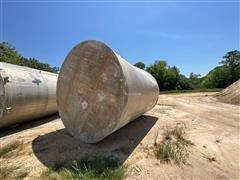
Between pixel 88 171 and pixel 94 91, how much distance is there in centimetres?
154

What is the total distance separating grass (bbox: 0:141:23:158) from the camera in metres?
3.37

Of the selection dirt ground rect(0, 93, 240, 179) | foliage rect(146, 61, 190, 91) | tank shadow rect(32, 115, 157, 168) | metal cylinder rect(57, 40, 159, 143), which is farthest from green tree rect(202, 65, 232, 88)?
metal cylinder rect(57, 40, 159, 143)

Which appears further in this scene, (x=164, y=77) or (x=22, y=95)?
(x=164, y=77)

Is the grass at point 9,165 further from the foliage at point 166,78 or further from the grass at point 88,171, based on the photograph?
the foliage at point 166,78

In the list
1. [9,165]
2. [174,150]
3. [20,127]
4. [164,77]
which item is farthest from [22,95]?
[164,77]

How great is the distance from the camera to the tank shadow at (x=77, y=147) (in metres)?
3.20

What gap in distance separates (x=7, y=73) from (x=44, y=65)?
50.8 meters

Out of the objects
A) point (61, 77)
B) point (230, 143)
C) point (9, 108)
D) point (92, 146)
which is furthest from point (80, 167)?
point (230, 143)

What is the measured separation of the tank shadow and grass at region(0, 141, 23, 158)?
0.30 m

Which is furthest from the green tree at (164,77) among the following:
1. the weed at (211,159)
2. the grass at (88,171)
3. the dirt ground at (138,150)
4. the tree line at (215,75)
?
the grass at (88,171)

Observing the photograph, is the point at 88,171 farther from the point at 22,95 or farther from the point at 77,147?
the point at 22,95

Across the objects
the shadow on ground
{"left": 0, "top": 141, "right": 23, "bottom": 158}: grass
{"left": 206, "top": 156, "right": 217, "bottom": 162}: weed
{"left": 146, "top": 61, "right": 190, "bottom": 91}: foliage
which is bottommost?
{"left": 206, "top": 156, "right": 217, "bottom": 162}: weed

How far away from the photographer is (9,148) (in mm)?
3590

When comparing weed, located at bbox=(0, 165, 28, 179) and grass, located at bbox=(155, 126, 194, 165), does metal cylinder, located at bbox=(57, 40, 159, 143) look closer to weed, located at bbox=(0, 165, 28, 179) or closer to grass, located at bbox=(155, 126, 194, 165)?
grass, located at bbox=(155, 126, 194, 165)
